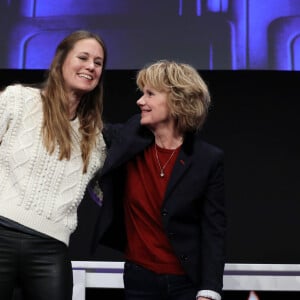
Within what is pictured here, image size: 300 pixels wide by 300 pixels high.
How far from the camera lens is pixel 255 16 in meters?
2.69

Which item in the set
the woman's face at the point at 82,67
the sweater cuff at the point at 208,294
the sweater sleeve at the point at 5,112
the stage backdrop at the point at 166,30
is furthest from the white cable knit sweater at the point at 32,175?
the stage backdrop at the point at 166,30

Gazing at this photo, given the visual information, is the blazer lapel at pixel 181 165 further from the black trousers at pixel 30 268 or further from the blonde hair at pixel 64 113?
the black trousers at pixel 30 268

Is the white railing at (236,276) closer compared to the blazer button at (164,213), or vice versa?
the blazer button at (164,213)

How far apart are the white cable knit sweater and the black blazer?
13cm

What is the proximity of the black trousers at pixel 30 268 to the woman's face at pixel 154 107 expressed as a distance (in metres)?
0.44

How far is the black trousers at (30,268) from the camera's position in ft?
4.50

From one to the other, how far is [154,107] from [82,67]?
8.9 inches

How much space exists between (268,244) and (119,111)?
1005 millimetres

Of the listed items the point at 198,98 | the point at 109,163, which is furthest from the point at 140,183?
the point at 198,98

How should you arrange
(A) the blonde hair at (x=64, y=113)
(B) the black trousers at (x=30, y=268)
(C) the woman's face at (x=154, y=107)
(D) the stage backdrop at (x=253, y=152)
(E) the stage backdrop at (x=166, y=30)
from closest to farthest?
1. (B) the black trousers at (x=30, y=268)
2. (A) the blonde hair at (x=64, y=113)
3. (C) the woman's face at (x=154, y=107)
4. (E) the stage backdrop at (x=166, y=30)
5. (D) the stage backdrop at (x=253, y=152)

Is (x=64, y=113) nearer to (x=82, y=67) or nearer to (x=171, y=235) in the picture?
(x=82, y=67)

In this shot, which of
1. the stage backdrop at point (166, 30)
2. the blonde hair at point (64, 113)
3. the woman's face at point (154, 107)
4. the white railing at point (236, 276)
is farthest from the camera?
the stage backdrop at point (166, 30)

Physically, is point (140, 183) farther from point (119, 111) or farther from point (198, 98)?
point (119, 111)

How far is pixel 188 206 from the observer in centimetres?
157
